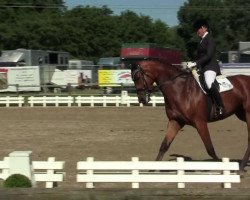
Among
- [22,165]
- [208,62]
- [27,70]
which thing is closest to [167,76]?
[208,62]

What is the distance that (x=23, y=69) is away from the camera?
4319 centimetres

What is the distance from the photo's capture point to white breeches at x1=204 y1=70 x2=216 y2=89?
1214cm

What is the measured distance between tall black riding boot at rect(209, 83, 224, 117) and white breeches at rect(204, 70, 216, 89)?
0.24ft

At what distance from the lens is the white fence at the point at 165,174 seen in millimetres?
10023

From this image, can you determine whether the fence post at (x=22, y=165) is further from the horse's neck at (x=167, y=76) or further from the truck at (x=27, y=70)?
the truck at (x=27, y=70)

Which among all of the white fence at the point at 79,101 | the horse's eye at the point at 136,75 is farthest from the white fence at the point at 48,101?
the horse's eye at the point at 136,75

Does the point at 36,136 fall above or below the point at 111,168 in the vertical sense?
below

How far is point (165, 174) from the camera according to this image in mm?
10297

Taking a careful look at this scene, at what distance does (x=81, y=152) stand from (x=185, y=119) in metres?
4.28

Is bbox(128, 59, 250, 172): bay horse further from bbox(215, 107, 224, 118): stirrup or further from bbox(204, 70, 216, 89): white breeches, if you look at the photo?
bbox(204, 70, 216, 89): white breeches

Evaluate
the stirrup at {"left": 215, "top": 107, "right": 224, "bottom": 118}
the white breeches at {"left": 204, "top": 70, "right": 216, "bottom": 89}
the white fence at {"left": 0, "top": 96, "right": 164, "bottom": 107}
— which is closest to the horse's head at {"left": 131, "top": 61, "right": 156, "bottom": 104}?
the white breeches at {"left": 204, "top": 70, "right": 216, "bottom": 89}

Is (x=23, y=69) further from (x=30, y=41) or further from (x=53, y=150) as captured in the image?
(x=30, y=41)

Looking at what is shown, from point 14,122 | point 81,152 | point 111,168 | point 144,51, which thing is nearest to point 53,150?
point 81,152

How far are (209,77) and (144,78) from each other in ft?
4.10
